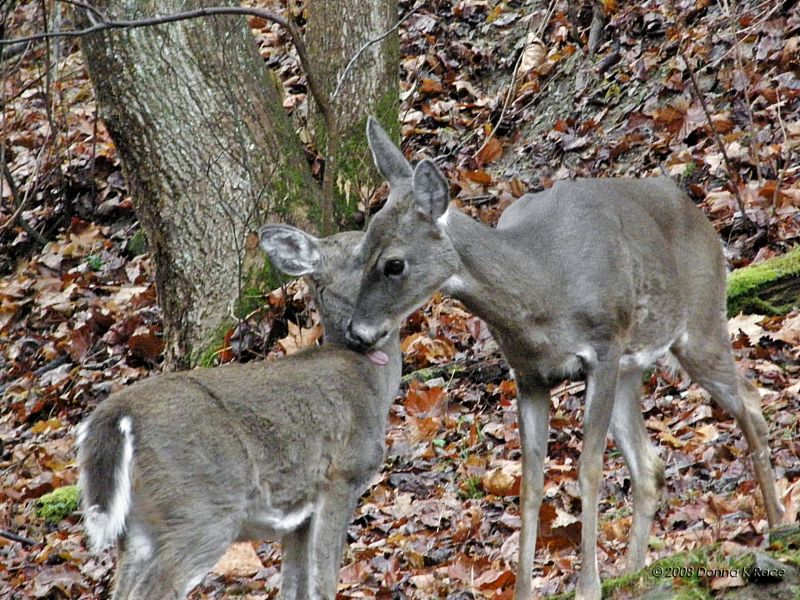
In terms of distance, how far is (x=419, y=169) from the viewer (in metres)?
5.76

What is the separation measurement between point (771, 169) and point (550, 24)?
148 inches

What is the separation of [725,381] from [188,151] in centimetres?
415

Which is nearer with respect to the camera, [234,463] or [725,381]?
[234,463]

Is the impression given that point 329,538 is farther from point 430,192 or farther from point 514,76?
point 514,76

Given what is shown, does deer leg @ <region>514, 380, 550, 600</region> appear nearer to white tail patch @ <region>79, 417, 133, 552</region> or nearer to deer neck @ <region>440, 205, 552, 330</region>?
deer neck @ <region>440, 205, 552, 330</region>

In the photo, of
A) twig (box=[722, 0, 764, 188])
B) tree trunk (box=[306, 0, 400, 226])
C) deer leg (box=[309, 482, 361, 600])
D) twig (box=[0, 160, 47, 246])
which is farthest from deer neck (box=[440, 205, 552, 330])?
twig (box=[0, 160, 47, 246])

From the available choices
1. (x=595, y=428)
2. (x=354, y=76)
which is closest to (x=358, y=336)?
(x=595, y=428)

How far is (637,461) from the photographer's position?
630 cm

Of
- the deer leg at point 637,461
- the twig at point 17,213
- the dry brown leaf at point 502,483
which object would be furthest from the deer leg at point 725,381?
the twig at point 17,213

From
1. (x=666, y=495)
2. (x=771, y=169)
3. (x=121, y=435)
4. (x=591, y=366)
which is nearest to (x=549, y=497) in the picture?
(x=666, y=495)

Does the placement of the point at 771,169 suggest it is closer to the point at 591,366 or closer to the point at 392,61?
the point at 392,61

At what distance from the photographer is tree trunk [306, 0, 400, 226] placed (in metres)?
9.76

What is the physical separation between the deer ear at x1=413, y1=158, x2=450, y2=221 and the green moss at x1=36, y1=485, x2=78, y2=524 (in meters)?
3.61

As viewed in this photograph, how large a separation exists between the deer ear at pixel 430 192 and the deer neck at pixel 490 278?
0.07m
